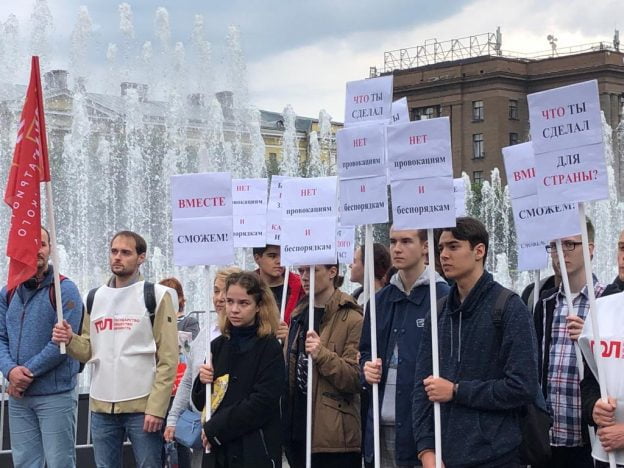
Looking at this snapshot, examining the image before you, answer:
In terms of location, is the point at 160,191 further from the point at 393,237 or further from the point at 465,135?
the point at 465,135

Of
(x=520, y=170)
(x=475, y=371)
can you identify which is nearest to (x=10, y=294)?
(x=520, y=170)

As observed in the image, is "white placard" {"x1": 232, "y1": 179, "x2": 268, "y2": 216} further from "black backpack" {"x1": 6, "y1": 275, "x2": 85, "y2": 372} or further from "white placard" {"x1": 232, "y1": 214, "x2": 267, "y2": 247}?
"black backpack" {"x1": 6, "y1": 275, "x2": 85, "y2": 372}

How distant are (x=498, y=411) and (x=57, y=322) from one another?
3.37 meters

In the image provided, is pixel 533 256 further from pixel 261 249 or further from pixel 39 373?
pixel 39 373

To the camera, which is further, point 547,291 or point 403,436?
point 547,291

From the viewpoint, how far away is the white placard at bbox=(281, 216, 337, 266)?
8.24m

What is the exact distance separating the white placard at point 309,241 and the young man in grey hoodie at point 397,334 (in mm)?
998

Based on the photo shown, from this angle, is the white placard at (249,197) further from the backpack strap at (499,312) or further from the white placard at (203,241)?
the backpack strap at (499,312)

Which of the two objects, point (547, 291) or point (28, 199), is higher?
point (28, 199)

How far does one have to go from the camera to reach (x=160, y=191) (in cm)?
3406

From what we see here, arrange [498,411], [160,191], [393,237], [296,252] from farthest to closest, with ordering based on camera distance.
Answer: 1. [160,191]
2. [296,252]
3. [393,237]
4. [498,411]

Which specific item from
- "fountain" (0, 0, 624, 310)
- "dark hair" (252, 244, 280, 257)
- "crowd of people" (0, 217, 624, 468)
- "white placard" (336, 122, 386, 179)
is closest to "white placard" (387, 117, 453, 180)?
"crowd of people" (0, 217, 624, 468)

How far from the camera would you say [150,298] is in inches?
315

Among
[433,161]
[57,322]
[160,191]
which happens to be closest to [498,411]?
[433,161]
